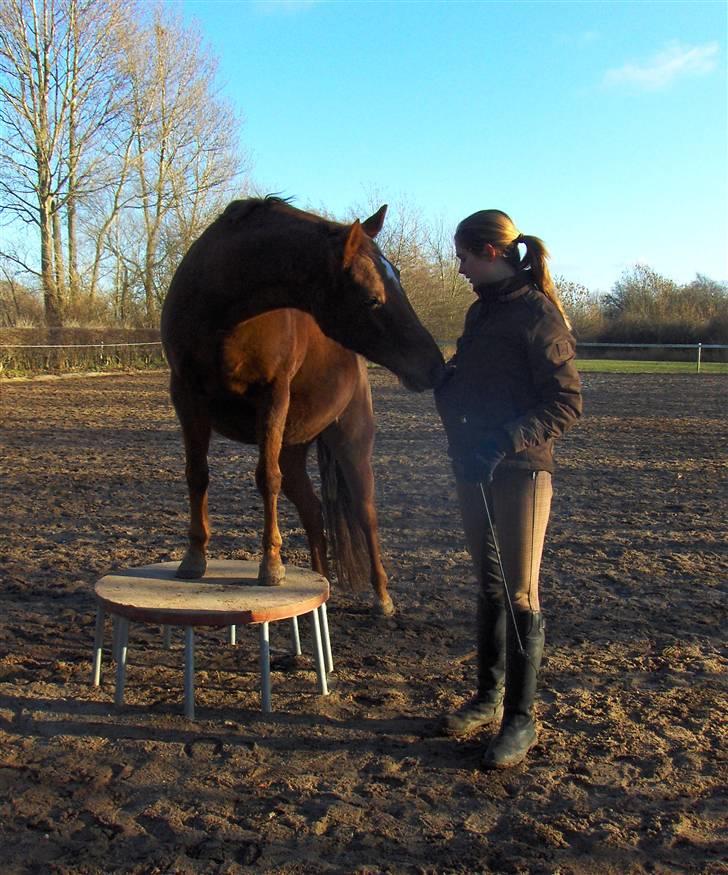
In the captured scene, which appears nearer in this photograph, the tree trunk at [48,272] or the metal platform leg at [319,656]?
the metal platform leg at [319,656]

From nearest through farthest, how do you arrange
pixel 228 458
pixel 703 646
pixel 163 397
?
1. pixel 703 646
2. pixel 228 458
3. pixel 163 397

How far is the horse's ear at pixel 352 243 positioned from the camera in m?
3.06

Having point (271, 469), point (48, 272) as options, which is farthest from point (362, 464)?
point (48, 272)

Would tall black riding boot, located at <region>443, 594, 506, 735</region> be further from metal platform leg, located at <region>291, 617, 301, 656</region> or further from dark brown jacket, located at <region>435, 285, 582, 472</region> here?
metal platform leg, located at <region>291, 617, 301, 656</region>

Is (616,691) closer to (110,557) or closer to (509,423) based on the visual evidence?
(509,423)

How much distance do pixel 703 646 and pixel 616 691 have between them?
0.83m

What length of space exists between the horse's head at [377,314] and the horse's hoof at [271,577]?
1.15 metres

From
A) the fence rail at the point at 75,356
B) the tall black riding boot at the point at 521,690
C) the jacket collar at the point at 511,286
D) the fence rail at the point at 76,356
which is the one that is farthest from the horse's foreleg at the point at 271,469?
the fence rail at the point at 75,356

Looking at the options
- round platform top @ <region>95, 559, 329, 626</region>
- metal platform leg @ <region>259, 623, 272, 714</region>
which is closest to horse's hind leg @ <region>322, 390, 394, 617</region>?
round platform top @ <region>95, 559, 329, 626</region>

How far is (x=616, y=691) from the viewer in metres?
3.60

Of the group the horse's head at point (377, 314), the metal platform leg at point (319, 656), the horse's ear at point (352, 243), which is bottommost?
the metal platform leg at point (319, 656)

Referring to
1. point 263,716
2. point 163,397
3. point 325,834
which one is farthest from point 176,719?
point 163,397

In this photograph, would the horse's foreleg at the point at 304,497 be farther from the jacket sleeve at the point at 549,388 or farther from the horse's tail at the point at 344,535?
the jacket sleeve at the point at 549,388

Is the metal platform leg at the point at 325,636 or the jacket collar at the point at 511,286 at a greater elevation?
the jacket collar at the point at 511,286
